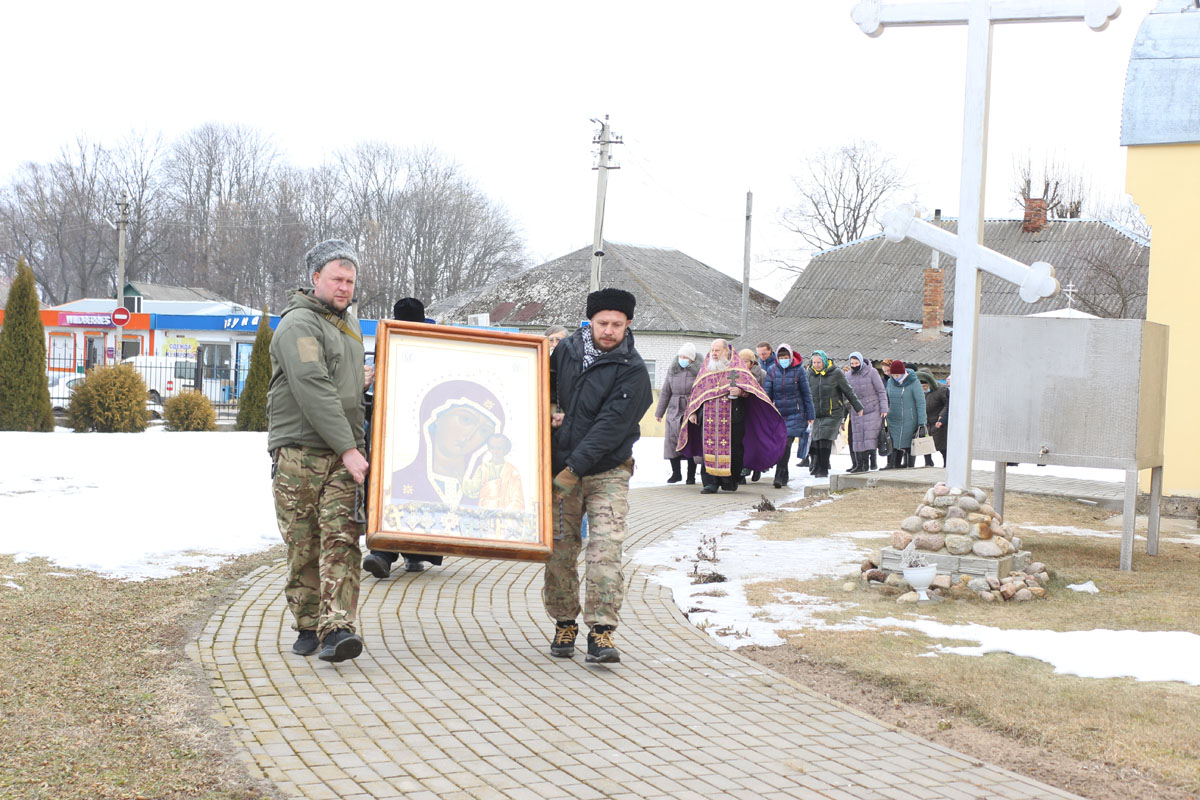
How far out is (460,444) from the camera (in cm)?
599

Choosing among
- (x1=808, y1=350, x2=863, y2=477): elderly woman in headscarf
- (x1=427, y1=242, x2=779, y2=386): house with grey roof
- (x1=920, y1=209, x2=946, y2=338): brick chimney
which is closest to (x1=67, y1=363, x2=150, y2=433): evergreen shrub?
(x1=808, y1=350, x2=863, y2=477): elderly woman in headscarf

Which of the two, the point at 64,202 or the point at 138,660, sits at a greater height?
the point at 64,202

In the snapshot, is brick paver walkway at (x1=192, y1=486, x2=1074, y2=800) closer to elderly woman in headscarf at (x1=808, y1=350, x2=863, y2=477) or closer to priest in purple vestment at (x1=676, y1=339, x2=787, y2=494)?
priest in purple vestment at (x1=676, y1=339, x2=787, y2=494)

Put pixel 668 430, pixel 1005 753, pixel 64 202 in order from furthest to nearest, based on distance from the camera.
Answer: pixel 64 202
pixel 668 430
pixel 1005 753

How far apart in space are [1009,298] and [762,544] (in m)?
37.4

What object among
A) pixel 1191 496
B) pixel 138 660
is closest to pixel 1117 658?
pixel 138 660

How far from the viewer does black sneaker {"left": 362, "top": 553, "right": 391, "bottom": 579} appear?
25.7 ft

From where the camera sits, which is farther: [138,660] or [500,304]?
[500,304]

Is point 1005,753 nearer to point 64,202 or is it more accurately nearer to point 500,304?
point 500,304

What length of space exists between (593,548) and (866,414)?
12.3 metres

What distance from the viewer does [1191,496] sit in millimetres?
12453

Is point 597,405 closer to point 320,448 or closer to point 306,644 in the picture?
point 320,448

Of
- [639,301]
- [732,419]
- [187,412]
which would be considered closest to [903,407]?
[732,419]

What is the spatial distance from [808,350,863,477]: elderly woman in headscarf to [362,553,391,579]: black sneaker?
32.3ft
